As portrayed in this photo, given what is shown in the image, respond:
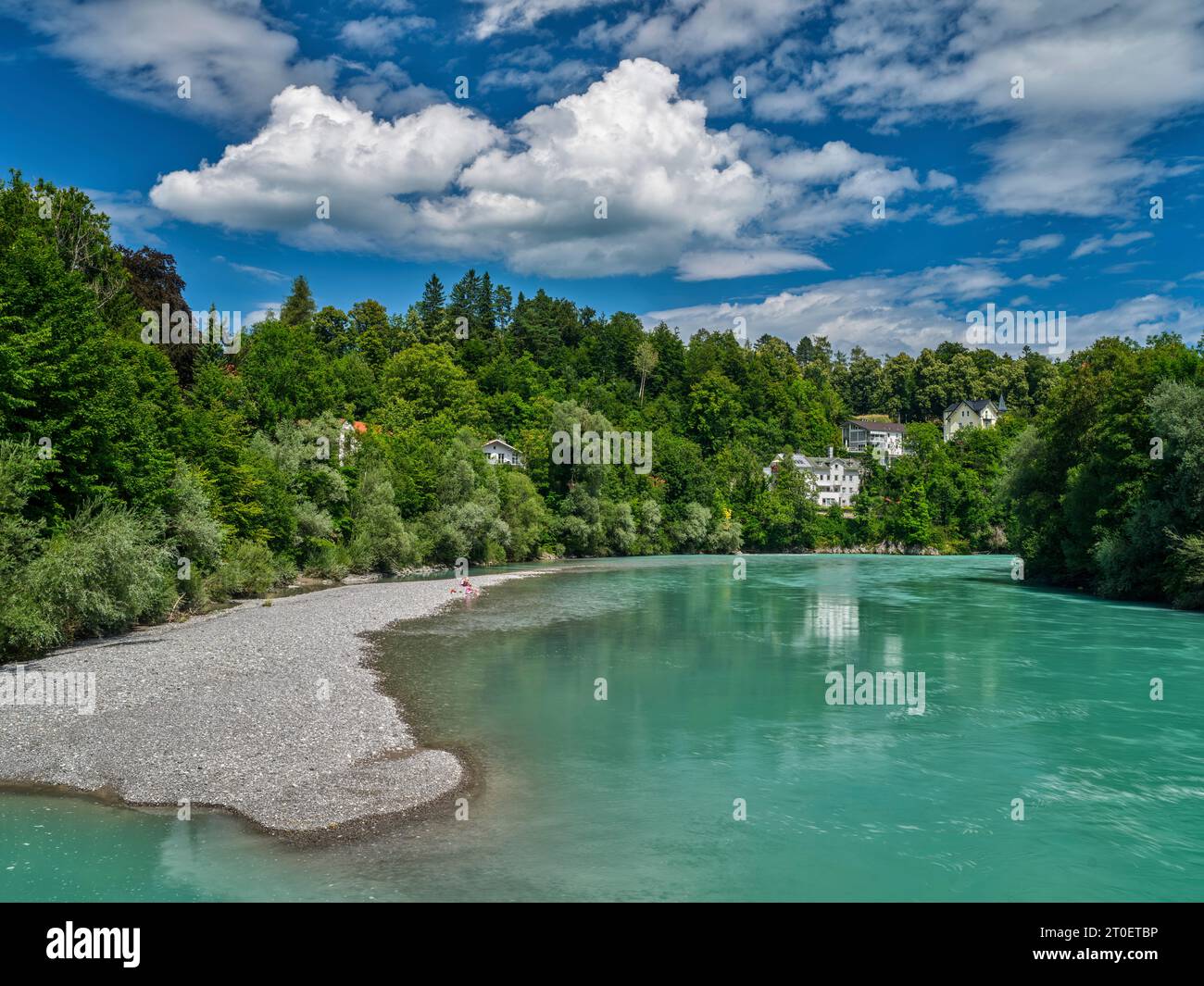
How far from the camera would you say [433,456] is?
69.2m

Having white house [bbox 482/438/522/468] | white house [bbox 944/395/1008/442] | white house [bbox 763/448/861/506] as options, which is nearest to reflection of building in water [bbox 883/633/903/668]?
white house [bbox 482/438/522/468]

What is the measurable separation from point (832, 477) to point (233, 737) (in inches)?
4576

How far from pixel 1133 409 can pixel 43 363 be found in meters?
52.3

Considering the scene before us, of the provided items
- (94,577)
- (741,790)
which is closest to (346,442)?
(94,577)

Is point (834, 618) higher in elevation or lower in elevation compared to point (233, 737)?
lower

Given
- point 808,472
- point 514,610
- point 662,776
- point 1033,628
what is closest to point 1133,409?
point 1033,628

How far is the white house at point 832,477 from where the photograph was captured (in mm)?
120562

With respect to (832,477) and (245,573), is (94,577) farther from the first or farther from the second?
(832,477)

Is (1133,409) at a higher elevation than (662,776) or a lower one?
higher

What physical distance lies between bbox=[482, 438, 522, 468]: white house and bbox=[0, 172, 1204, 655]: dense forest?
2973 millimetres

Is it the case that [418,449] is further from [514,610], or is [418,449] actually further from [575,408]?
[514,610]
